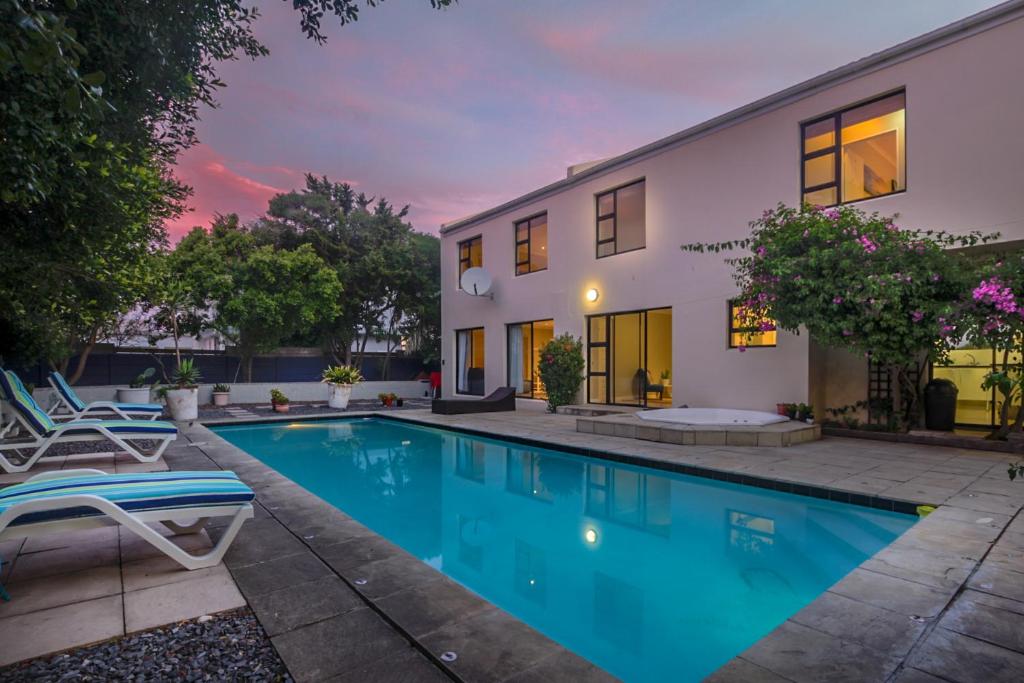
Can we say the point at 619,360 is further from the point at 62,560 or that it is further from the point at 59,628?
the point at 59,628

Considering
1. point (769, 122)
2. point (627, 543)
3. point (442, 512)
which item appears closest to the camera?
point (627, 543)

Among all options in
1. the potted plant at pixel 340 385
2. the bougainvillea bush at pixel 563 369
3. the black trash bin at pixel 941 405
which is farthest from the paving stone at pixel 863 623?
the potted plant at pixel 340 385

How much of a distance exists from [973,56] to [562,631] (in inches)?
367

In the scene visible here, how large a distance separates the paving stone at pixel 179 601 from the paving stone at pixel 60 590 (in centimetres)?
20

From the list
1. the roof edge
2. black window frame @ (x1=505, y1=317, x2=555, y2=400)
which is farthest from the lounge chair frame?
the roof edge

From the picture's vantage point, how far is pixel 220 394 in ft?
47.4

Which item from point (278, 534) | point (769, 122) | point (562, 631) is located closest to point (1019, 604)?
point (562, 631)

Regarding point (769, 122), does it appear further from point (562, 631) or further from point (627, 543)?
point (562, 631)

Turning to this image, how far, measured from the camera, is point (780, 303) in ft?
25.7

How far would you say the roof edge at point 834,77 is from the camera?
7085 millimetres

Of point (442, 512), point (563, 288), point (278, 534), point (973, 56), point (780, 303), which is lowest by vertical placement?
point (442, 512)

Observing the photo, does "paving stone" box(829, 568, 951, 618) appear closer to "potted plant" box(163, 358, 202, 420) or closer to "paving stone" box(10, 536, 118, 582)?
"paving stone" box(10, 536, 118, 582)

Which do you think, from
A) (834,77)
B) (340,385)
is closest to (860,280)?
(834,77)

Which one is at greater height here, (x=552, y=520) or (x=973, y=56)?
(x=973, y=56)
